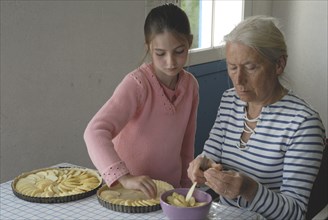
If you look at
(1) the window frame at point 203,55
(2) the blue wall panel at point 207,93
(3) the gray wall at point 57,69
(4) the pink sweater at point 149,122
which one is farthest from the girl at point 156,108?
(2) the blue wall panel at point 207,93

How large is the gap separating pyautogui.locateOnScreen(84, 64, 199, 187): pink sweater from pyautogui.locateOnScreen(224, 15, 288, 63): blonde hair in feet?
0.95

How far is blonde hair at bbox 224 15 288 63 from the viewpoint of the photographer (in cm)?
132

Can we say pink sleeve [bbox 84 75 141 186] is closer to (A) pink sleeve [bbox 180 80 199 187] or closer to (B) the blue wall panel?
(A) pink sleeve [bbox 180 80 199 187]

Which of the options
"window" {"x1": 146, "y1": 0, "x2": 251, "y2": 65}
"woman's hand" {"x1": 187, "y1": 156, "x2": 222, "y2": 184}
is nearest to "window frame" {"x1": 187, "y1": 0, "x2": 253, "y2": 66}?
"window" {"x1": 146, "y1": 0, "x2": 251, "y2": 65}

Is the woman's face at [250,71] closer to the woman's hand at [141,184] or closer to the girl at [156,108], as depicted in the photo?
the girl at [156,108]

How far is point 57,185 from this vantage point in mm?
1333

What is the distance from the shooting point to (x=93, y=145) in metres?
1.30

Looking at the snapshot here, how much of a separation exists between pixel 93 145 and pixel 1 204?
0.29 metres

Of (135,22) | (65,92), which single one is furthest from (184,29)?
(135,22)

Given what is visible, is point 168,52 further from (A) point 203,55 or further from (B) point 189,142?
(A) point 203,55

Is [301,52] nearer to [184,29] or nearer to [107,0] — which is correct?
[107,0]

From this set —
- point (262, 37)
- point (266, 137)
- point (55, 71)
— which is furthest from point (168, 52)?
point (55, 71)

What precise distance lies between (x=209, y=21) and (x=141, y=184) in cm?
245

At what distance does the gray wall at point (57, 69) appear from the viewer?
194 centimetres
